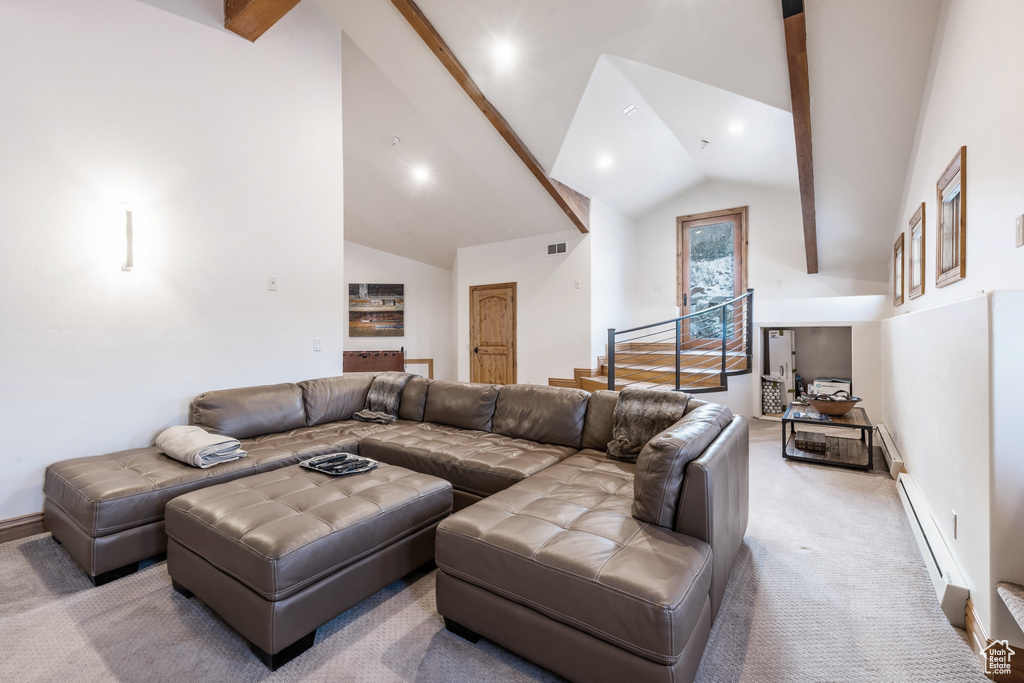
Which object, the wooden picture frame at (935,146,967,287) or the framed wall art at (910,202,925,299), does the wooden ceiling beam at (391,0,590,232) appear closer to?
the framed wall art at (910,202,925,299)

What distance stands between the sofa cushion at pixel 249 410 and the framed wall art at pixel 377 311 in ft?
15.9

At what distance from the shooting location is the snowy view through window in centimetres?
682

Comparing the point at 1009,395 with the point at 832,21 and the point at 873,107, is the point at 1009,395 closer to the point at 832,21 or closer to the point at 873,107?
the point at 832,21

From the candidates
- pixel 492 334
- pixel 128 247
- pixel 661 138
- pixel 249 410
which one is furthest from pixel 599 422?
pixel 492 334

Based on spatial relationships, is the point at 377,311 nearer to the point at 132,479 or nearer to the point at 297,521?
the point at 132,479

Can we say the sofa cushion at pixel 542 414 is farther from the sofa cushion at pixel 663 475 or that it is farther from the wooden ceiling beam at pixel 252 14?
the wooden ceiling beam at pixel 252 14

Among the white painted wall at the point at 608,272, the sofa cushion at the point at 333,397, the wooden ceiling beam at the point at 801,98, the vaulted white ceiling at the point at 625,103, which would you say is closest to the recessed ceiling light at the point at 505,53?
the vaulted white ceiling at the point at 625,103

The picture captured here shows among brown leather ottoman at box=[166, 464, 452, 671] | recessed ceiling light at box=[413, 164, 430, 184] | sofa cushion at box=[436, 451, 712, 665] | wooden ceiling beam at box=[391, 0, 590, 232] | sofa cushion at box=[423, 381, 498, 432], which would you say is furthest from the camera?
recessed ceiling light at box=[413, 164, 430, 184]

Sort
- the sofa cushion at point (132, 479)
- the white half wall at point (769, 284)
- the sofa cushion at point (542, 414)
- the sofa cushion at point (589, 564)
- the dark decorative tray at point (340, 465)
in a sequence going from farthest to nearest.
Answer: the white half wall at point (769, 284), the sofa cushion at point (542, 414), the dark decorative tray at point (340, 465), the sofa cushion at point (132, 479), the sofa cushion at point (589, 564)

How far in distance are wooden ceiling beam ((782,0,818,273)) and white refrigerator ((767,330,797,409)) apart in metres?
1.38

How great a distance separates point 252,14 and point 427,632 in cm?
430

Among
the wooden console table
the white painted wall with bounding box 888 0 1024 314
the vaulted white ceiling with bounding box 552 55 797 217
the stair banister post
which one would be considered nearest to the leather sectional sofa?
the white painted wall with bounding box 888 0 1024 314

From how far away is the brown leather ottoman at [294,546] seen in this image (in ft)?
5.13

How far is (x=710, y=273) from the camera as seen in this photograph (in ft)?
22.8
